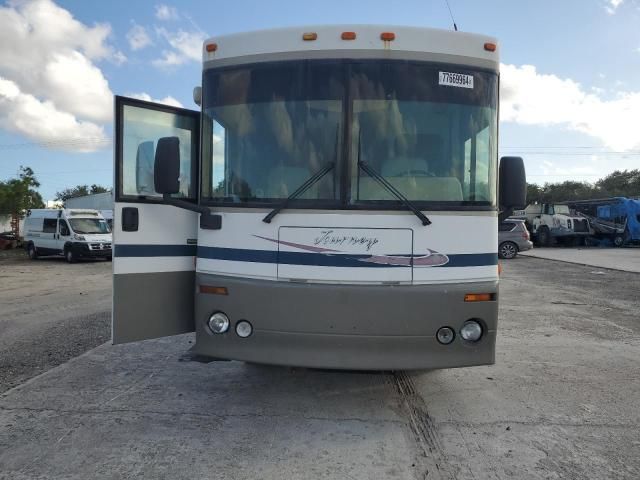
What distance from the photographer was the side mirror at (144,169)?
4.38 metres

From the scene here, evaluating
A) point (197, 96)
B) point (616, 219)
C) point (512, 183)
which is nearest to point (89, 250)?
point (197, 96)

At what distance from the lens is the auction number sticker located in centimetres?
411

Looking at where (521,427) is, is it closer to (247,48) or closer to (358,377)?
(358,377)

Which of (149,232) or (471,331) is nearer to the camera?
(471,331)

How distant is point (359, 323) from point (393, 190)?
103 centimetres

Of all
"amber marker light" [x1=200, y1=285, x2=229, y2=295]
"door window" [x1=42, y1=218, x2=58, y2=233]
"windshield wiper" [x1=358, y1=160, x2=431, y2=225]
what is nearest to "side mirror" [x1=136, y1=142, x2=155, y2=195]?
"amber marker light" [x1=200, y1=285, x2=229, y2=295]

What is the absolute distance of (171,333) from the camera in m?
A: 4.53

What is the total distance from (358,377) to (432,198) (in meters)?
2.27

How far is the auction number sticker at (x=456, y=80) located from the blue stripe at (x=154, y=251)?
2.50 metres

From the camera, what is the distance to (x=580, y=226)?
105ft

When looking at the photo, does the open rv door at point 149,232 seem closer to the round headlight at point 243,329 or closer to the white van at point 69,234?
the round headlight at point 243,329

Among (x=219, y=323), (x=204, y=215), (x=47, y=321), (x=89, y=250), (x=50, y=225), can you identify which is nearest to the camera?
(x=219, y=323)

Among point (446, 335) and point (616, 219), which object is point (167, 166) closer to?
point (446, 335)

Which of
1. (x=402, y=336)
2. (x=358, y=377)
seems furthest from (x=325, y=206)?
(x=358, y=377)
